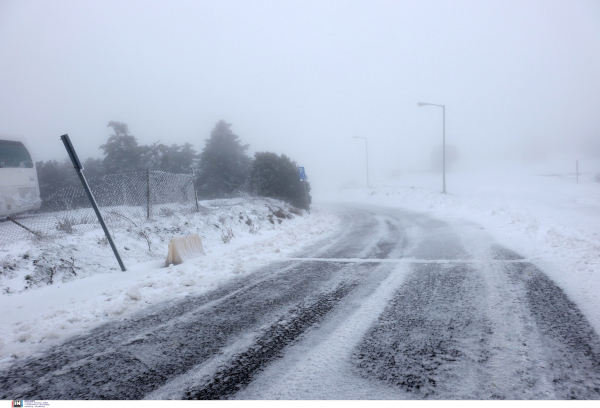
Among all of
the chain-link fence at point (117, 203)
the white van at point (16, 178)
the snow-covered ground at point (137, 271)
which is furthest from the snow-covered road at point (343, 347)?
the white van at point (16, 178)

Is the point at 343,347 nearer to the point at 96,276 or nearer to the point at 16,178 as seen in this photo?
the point at 96,276

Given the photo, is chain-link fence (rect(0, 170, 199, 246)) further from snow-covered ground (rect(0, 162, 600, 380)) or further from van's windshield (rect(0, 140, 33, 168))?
van's windshield (rect(0, 140, 33, 168))

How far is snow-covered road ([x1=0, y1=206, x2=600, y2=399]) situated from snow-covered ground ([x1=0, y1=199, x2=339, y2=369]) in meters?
0.48

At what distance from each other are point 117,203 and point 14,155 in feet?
14.4

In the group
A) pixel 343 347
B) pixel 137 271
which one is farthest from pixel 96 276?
pixel 343 347

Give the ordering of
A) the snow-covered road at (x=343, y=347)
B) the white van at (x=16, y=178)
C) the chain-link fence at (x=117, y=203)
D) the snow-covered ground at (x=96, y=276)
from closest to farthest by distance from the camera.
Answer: the snow-covered road at (x=343, y=347) < the snow-covered ground at (x=96, y=276) < the chain-link fence at (x=117, y=203) < the white van at (x=16, y=178)

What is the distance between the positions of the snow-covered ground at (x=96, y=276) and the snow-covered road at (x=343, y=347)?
48 centimetres

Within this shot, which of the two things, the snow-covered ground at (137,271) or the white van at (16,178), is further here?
the white van at (16,178)

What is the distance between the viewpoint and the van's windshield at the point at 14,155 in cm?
1128

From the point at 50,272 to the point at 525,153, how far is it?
4443 inches

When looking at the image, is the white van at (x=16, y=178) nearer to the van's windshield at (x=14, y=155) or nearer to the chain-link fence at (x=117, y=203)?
the van's windshield at (x=14, y=155)

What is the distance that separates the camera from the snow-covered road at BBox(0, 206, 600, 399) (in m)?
2.30

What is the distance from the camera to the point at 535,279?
4.85 m

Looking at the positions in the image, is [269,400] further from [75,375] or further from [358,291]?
[358,291]
